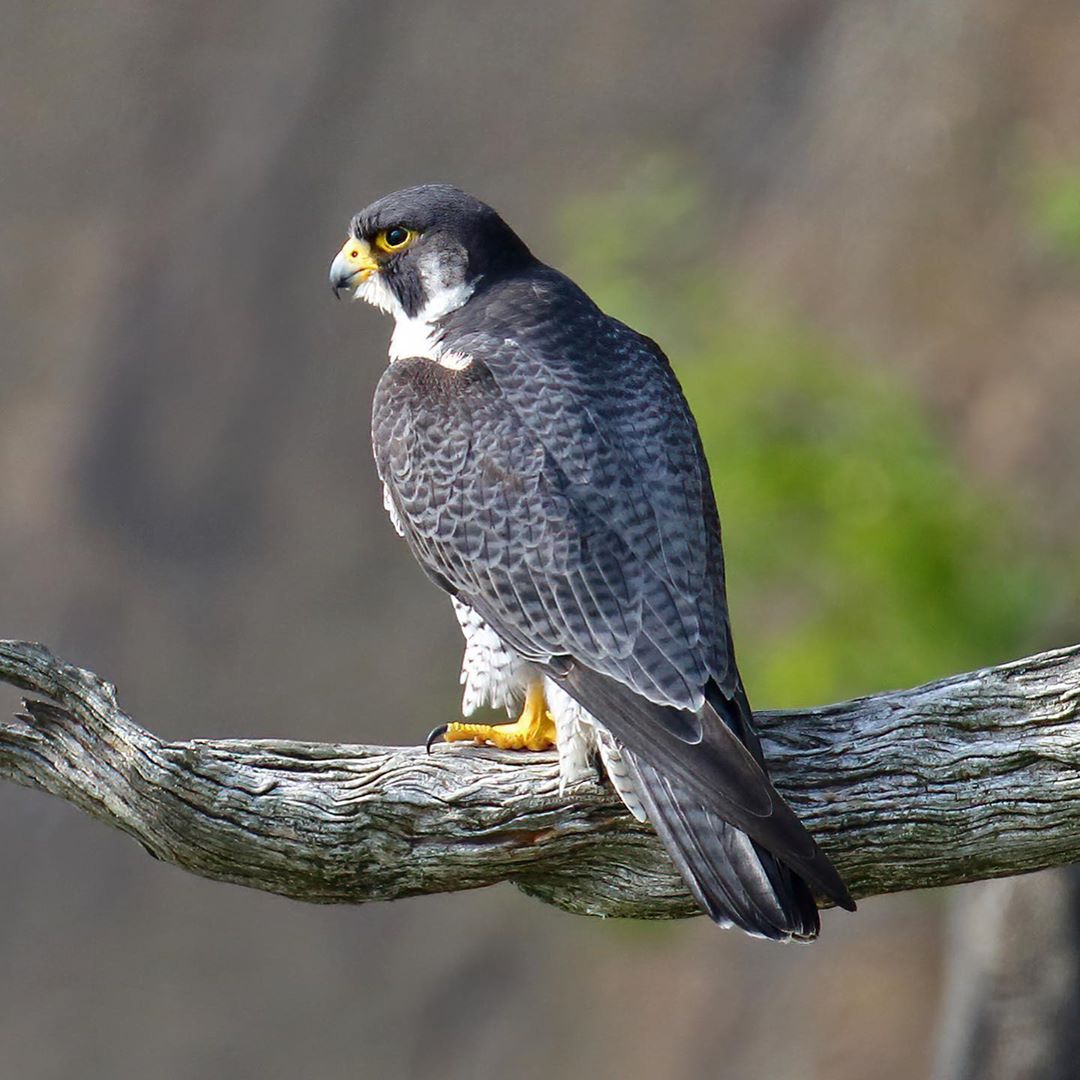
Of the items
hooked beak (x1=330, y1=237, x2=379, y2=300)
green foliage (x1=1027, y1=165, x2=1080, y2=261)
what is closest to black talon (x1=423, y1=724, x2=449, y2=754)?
hooked beak (x1=330, y1=237, x2=379, y2=300)

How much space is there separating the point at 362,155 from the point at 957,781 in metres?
9.36

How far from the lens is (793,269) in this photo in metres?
12.3

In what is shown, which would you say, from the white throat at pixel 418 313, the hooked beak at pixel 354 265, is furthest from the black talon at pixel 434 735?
the hooked beak at pixel 354 265

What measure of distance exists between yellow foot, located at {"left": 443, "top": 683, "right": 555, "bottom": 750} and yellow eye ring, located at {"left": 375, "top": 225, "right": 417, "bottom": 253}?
1457 mm

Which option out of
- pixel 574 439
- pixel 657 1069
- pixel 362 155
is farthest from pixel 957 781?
pixel 362 155

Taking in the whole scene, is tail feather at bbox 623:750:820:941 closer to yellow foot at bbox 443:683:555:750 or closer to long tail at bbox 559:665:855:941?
long tail at bbox 559:665:855:941

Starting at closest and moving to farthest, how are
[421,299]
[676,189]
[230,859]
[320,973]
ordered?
1. [230,859]
2. [421,299]
3. [676,189]
4. [320,973]

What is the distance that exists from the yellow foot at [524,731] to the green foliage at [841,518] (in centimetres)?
385

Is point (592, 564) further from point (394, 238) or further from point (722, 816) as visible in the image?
point (394, 238)

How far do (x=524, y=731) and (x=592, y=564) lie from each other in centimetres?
57

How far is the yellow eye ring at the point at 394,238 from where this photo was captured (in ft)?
15.9

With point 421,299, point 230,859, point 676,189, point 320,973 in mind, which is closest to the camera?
point 230,859

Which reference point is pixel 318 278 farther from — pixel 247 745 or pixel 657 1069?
pixel 247 745

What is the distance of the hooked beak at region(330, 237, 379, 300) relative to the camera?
4914mm
